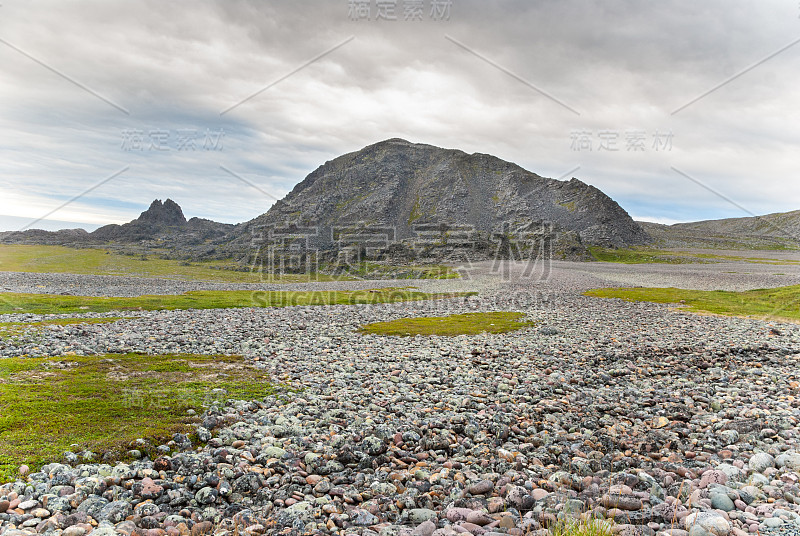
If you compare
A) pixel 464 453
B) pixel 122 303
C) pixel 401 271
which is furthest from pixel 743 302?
pixel 401 271

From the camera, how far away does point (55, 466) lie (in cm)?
892

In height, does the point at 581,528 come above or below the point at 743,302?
below

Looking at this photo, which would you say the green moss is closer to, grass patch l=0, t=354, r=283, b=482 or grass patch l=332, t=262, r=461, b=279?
grass patch l=332, t=262, r=461, b=279

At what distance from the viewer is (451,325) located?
32.5 m

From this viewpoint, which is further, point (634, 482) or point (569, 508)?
point (634, 482)

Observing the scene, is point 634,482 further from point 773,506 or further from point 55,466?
point 55,466

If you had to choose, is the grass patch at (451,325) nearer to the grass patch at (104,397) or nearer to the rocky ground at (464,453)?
the rocky ground at (464,453)

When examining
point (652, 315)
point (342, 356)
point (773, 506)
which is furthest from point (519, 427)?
point (652, 315)

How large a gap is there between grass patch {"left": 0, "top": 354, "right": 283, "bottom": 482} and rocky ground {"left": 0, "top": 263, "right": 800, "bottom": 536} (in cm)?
94

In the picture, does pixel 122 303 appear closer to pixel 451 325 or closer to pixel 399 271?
pixel 451 325

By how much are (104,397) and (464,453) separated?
39.9ft

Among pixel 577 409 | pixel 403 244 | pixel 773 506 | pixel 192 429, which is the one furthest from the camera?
pixel 403 244

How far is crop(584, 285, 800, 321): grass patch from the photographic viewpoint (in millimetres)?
38031

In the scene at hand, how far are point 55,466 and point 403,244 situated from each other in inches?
7051
